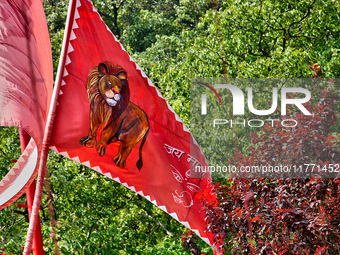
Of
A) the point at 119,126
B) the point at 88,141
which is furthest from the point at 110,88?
the point at 88,141

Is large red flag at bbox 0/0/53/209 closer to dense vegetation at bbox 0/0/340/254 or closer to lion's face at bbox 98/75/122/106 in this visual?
lion's face at bbox 98/75/122/106

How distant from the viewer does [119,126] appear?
3928 millimetres

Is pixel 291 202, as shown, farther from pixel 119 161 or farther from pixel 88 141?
pixel 88 141

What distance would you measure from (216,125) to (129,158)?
A: 13.8ft

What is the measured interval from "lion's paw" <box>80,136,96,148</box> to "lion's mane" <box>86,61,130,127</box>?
0.16 meters

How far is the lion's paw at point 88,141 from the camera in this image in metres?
3.76

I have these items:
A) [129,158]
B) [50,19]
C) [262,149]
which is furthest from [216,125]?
[50,19]

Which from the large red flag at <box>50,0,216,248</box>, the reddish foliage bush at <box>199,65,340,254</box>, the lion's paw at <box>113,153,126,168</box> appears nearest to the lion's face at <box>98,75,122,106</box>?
the large red flag at <box>50,0,216,248</box>

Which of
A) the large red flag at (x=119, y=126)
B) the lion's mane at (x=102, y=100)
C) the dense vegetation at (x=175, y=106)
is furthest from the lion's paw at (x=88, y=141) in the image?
the dense vegetation at (x=175, y=106)

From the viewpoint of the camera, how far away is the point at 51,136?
3531 millimetres

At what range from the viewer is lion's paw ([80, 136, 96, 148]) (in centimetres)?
376

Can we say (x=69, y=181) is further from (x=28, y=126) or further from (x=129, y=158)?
(x=28, y=126)

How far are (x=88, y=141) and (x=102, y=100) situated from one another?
375 millimetres

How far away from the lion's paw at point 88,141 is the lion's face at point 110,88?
0.34 m
